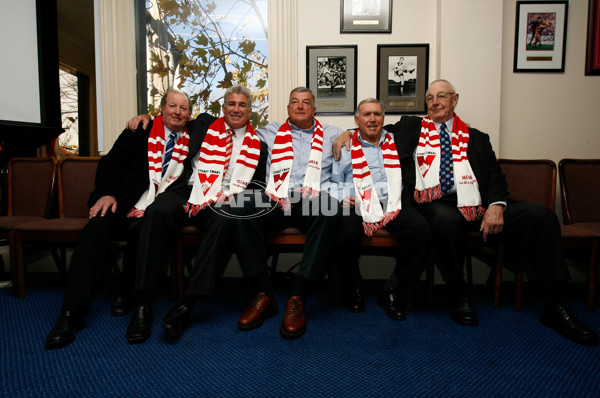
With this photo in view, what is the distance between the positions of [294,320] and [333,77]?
203 cm

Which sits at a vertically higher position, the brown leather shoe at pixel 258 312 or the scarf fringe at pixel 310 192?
the scarf fringe at pixel 310 192

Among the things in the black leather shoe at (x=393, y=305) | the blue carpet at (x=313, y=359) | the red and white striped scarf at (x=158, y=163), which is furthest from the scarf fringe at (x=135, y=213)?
the black leather shoe at (x=393, y=305)

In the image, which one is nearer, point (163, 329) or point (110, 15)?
point (163, 329)

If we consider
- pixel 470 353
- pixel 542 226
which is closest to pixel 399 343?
pixel 470 353

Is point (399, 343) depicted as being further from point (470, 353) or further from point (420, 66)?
point (420, 66)

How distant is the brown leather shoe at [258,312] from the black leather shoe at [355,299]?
17.3 inches

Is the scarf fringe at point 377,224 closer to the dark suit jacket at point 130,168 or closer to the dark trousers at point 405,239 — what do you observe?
the dark trousers at point 405,239

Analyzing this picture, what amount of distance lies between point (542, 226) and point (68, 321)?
8.15 ft

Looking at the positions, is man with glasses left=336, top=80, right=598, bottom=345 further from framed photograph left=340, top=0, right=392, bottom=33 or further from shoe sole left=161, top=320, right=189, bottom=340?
shoe sole left=161, top=320, right=189, bottom=340

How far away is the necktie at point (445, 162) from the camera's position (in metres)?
2.13

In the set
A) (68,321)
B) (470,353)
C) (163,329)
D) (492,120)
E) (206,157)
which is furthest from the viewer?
(492,120)

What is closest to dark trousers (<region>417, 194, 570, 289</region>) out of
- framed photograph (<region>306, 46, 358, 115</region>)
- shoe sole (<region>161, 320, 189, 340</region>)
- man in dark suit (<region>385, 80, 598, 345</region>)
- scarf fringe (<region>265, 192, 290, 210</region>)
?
man in dark suit (<region>385, 80, 598, 345</region>)

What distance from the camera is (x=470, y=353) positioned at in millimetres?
1484

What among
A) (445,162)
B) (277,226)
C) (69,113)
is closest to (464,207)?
(445,162)
